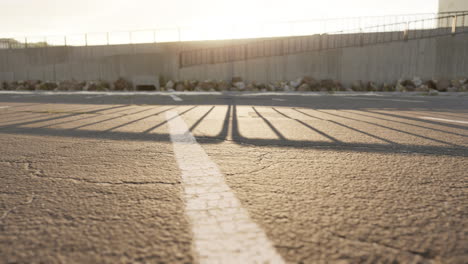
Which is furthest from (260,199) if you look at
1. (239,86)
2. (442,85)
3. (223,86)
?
(442,85)

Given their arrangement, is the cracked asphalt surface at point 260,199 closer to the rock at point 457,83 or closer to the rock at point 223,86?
the rock at point 223,86

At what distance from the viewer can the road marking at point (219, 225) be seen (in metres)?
0.80

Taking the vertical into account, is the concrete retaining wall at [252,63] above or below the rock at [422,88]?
above

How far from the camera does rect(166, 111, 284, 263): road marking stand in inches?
31.5

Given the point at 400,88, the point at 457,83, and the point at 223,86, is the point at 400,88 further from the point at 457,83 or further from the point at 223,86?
the point at 223,86

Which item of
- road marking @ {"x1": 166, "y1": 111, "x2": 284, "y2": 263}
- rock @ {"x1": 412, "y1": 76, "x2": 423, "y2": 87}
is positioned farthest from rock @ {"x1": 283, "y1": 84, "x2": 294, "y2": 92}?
road marking @ {"x1": 166, "y1": 111, "x2": 284, "y2": 263}

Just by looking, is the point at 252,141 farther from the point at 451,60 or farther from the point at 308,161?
the point at 451,60

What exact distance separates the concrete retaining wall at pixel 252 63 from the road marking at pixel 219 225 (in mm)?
18831

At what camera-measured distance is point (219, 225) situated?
0.97 m

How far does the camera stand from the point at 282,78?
19562 mm

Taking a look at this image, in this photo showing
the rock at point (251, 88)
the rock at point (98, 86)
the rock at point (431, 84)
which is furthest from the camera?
the rock at point (98, 86)

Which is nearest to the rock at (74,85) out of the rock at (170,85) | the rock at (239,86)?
the rock at (170,85)

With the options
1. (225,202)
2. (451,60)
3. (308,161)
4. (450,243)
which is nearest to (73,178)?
(225,202)

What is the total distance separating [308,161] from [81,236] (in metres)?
1.36
